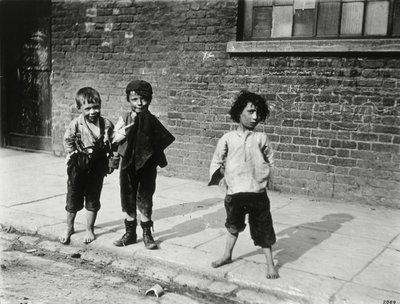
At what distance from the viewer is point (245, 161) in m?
3.59

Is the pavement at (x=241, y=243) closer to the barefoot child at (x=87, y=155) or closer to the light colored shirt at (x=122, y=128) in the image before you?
the barefoot child at (x=87, y=155)

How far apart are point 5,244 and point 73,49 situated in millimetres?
4445

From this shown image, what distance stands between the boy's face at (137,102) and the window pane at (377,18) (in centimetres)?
320

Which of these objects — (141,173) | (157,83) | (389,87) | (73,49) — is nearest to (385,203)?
(389,87)

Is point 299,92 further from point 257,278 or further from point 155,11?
point 257,278

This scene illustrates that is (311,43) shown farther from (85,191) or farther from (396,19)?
(85,191)

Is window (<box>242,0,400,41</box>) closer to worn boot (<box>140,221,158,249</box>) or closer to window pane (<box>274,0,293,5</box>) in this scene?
window pane (<box>274,0,293,5</box>)

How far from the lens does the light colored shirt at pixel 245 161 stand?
358 cm

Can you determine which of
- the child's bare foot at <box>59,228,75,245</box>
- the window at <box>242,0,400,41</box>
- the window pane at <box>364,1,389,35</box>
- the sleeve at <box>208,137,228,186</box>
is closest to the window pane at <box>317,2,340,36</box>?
the window at <box>242,0,400,41</box>

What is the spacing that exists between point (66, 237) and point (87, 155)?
83 cm

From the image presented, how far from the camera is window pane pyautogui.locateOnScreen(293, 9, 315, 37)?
608 cm

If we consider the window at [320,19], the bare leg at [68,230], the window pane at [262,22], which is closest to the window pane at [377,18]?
the window at [320,19]

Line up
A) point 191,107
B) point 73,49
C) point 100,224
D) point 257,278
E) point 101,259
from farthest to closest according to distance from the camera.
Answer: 1. point 73,49
2. point 191,107
3. point 100,224
4. point 101,259
5. point 257,278

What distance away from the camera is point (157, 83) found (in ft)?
23.7
